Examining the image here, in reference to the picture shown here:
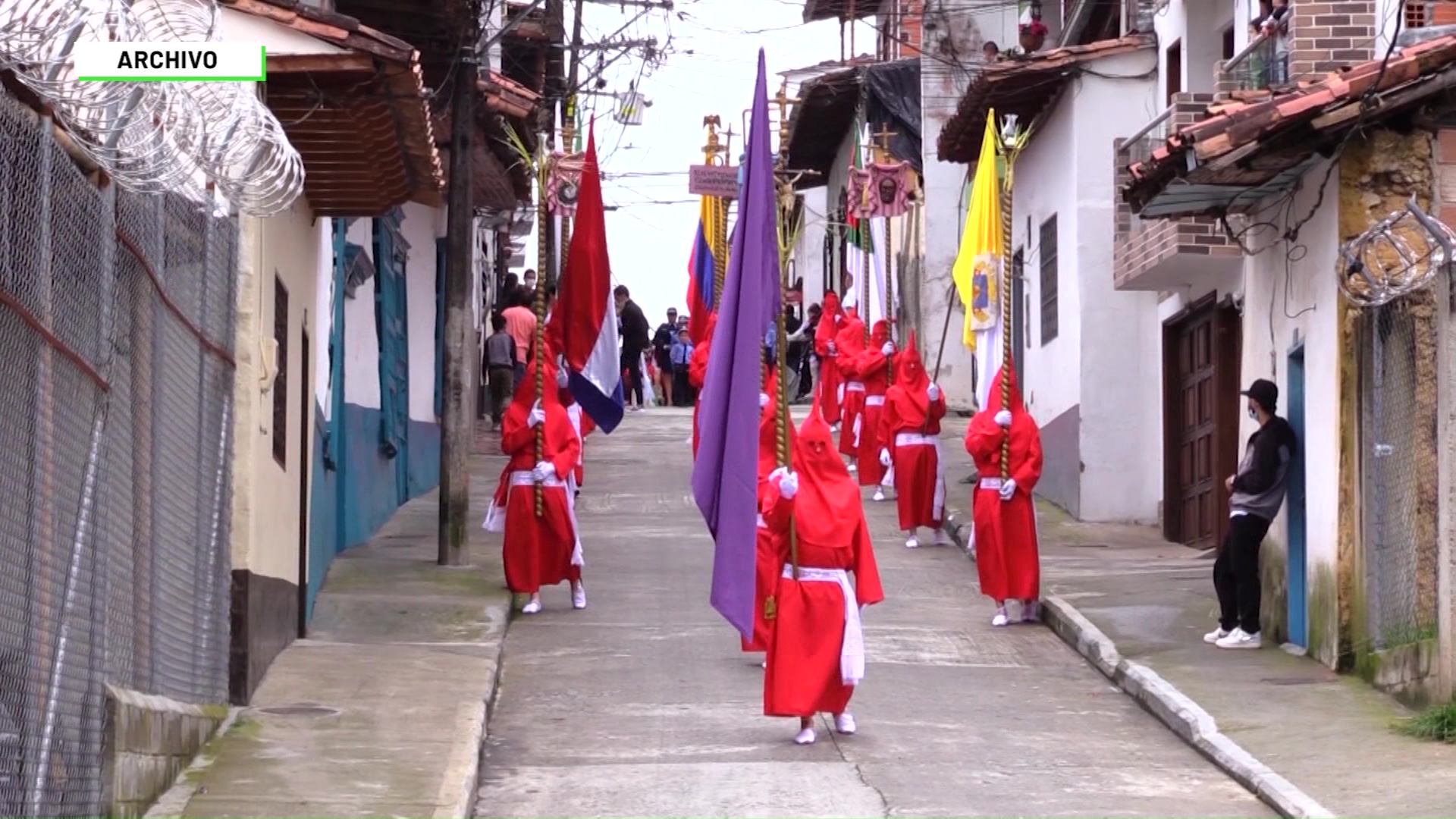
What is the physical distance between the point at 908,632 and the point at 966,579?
283cm

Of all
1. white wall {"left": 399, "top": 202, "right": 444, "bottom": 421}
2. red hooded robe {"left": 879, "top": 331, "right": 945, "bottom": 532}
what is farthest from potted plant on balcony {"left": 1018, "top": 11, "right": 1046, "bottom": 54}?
white wall {"left": 399, "top": 202, "right": 444, "bottom": 421}

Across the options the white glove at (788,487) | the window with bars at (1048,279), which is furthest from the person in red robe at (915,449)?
the white glove at (788,487)

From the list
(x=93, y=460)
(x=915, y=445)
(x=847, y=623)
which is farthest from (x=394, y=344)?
(x=93, y=460)

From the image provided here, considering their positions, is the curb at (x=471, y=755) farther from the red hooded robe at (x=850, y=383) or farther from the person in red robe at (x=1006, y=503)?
the red hooded robe at (x=850, y=383)

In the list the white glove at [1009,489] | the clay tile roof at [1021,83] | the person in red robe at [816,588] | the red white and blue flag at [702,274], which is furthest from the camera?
the red white and blue flag at [702,274]

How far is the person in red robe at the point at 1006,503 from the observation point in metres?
15.8

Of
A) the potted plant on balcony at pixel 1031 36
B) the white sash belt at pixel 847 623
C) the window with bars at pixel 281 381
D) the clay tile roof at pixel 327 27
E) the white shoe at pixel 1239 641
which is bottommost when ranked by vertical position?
the white shoe at pixel 1239 641

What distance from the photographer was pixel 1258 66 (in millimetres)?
17266

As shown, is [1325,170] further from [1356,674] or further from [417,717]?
[417,717]

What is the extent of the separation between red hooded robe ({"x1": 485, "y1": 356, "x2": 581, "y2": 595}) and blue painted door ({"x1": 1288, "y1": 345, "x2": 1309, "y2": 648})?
502 cm

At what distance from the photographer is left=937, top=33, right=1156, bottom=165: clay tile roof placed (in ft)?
70.8

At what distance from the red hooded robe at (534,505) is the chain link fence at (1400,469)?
578cm

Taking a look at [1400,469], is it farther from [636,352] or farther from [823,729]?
[636,352]

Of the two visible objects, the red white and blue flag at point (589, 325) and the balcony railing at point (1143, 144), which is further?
the balcony railing at point (1143, 144)
